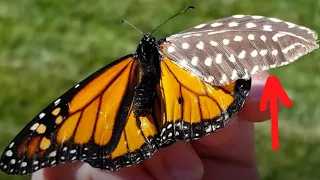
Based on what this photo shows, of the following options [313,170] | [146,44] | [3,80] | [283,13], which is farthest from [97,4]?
[146,44]

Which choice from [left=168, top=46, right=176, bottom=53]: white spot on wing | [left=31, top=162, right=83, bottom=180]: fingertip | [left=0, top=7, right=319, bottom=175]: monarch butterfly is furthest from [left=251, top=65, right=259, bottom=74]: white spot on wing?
[left=31, top=162, right=83, bottom=180]: fingertip

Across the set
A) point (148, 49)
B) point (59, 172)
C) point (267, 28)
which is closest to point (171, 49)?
point (148, 49)

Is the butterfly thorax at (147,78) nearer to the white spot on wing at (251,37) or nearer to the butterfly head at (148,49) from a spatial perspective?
→ the butterfly head at (148,49)

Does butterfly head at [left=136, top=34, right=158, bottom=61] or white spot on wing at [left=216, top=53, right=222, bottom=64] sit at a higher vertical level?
butterfly head at [left=136, top=34, right=158, bottom=61]

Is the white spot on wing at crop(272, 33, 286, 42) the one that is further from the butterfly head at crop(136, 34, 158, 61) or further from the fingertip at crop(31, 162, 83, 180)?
the fingertip at crop(31, 162, 83, 180)

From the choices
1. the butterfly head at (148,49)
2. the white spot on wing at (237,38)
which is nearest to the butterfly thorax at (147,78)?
the butterfly head at (148,49)

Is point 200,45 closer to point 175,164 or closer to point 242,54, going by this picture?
point 242,54

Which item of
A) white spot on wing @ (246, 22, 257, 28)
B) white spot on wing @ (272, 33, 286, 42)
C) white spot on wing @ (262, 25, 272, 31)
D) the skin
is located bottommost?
the skin
